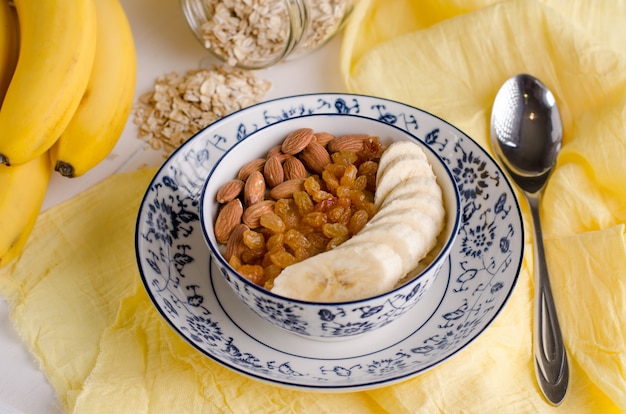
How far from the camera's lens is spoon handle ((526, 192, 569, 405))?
3.19ft

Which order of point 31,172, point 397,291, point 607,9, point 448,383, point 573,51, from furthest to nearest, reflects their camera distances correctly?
point 607,9, point 573,51, point 31,172, point 448,383, point 397,291

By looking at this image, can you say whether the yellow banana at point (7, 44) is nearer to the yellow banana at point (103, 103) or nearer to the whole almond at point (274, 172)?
the yellow banana at point (103, 103)

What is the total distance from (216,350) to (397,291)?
27 centimetres

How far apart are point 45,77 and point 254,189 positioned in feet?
1.39

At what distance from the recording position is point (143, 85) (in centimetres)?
154

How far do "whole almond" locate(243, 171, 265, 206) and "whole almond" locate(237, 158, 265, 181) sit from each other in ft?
0.06

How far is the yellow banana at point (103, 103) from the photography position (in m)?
1.22

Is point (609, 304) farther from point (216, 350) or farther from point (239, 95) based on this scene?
point (239, 95)

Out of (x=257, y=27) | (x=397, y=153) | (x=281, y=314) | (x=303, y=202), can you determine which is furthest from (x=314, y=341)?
(x=257, y=27)

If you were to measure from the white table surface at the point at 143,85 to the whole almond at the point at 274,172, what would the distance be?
0.40m

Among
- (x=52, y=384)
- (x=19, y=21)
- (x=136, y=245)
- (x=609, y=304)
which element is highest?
(x=19, y=21)

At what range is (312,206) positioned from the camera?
3.29 feet

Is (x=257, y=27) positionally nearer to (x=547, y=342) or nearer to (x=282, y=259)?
(x=282, y=259)

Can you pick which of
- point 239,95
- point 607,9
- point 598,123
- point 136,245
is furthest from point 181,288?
point 607,9
